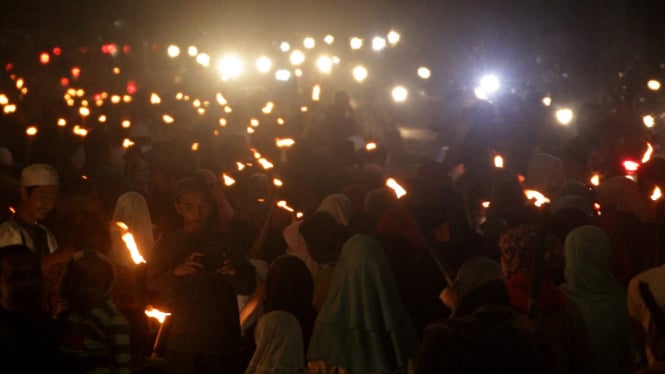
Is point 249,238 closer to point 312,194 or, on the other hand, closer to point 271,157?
point 312,194

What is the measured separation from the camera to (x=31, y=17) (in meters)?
42.5

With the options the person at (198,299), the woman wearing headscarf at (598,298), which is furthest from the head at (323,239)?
the woman wearing headscarf at (598,298)

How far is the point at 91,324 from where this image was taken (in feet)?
24.2

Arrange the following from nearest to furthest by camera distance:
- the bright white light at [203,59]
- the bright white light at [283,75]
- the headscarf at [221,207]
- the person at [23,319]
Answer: the person at [23,319], the headscarf at [221,207], the bright white light at [283,75], the bright white light at [203,59]

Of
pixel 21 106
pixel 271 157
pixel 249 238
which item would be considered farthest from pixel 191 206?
pixel 21 106

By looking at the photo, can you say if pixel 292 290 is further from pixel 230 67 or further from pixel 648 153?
pixel 230 67

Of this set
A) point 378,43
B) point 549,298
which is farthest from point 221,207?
point 378,43

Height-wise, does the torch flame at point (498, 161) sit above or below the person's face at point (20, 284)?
above

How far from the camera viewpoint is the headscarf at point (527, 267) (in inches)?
320

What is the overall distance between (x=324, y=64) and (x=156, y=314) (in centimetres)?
1950

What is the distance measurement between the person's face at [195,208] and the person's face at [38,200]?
1.10 metres

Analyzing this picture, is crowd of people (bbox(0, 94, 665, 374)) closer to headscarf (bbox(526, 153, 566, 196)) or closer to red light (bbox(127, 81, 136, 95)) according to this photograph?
headscarf (bbox(526, 153, 566, 196))

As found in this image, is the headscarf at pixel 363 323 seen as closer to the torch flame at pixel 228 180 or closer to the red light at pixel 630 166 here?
the red light at pixel 630 166

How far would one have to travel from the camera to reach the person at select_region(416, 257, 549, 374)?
20.9 feet
